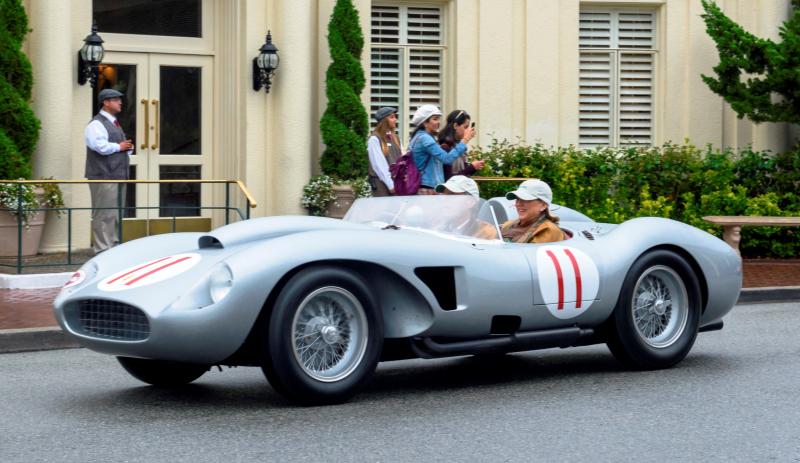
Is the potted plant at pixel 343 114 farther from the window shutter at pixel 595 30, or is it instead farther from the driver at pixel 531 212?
the driver at pixel 531 212

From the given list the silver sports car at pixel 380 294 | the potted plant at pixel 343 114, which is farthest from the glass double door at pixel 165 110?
the silver sports car at pixel 380 294

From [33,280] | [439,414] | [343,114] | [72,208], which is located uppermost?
[343,114]

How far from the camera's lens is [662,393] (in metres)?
7.38

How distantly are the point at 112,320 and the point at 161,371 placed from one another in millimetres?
878

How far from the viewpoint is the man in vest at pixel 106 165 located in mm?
13297

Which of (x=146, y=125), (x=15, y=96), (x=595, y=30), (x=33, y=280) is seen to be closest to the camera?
(x=33, y=280)

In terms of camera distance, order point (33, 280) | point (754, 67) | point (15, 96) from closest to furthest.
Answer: point (33, 280) < point (15, 96) < point (754, 67)

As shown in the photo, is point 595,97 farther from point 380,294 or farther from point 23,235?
point 380,294

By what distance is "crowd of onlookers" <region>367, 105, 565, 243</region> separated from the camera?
27.5 feet

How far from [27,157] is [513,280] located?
8563 mm

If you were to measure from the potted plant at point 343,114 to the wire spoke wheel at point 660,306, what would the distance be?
27.4ft

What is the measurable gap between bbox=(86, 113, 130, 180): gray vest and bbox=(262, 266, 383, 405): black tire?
7.63 meters

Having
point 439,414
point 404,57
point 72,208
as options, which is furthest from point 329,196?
point 439,414

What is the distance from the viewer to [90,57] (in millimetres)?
15141
